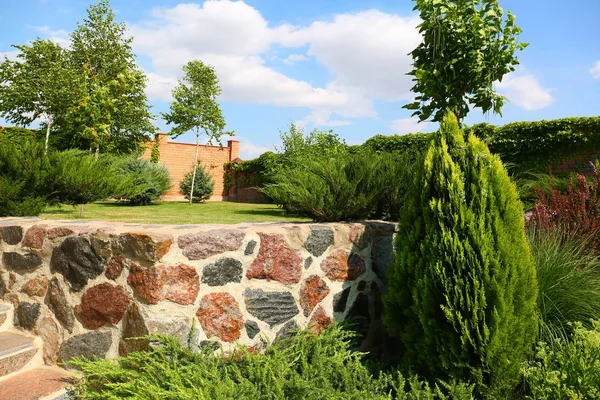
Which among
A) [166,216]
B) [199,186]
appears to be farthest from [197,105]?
[166,216]

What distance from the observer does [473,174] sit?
2.86m

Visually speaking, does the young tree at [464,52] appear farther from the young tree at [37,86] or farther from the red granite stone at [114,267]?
the young tree at [37,86]

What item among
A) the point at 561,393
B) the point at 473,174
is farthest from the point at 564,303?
the point at 473,174

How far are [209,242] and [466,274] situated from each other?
1745mm

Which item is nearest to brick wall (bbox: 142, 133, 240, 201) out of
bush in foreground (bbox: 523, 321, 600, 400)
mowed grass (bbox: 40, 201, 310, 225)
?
mowed grass (bbox: 40, 201, 310, 225)

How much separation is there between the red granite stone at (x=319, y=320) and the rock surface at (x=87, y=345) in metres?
1.53

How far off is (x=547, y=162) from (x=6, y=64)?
2083 cm

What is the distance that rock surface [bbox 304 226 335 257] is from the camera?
3.38 metres

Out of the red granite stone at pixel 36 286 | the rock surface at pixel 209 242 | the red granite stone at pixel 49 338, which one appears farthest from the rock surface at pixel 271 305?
the red granite stone at pixel 36 286

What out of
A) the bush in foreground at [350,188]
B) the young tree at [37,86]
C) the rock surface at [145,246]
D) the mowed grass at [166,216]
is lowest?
the mowed grass at [166,216]

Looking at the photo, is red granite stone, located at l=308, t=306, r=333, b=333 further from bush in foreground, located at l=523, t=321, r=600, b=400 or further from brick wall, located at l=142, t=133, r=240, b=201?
brick wall, located at l=142, t=133, r=240, b=201

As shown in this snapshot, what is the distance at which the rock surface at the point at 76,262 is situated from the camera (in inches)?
124

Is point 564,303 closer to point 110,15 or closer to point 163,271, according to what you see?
point 163,271

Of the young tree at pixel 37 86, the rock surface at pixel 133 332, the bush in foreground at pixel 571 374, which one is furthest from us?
the young tree at pixel 37 86
